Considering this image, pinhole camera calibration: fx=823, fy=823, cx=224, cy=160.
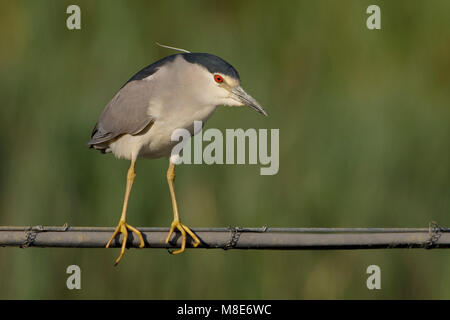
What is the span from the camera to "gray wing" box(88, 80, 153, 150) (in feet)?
9.92

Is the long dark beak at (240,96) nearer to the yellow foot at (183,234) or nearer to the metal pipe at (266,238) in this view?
the yellow foot at (183,234)

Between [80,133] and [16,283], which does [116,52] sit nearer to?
[80,133]

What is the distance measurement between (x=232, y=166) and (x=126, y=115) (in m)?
1.13

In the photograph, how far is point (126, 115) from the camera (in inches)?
121

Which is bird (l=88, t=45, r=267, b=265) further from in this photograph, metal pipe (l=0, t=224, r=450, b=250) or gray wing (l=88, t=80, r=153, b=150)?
metal pipe (l=0, t=224, r=450, b=250)

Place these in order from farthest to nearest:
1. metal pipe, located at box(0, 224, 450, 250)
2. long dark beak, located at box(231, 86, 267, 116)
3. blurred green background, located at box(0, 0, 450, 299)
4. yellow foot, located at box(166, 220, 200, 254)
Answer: blurred green background, located at box(0, 0, 450, 299) < long dark beak, located at box(231, 86, 267, 116) < yellow foot, located at box(166, 220, 200, 254) < metal pipe, located at box(0, 224, 450, 250)

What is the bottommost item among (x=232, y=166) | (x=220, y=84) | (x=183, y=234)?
(x=183, y=234)

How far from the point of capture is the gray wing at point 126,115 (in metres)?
3.02

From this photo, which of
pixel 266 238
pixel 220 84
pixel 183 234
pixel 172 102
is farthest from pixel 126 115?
pixel 266 238

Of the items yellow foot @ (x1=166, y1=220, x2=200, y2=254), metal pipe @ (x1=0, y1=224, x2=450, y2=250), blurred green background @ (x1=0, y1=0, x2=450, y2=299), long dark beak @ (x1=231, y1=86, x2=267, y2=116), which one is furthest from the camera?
blurred green background @ (x1=0, y1=0, x2=450, y2=299)

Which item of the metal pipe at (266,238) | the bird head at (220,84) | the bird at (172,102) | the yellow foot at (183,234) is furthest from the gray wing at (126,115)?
the metal pipe at (266,238)

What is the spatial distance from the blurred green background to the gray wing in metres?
0.75

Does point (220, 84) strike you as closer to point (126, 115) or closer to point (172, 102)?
point (172, 102)

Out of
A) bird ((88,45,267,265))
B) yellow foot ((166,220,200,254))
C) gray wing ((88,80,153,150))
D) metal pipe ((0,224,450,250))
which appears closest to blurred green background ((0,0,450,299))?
gray wing ((88,80,153,150))
